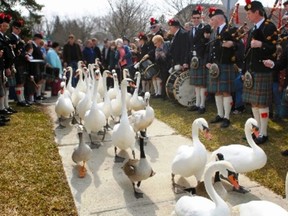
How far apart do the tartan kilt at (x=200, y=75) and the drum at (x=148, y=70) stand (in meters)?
2.27

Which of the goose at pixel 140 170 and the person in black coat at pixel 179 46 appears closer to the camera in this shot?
the goose at pixel 140 170

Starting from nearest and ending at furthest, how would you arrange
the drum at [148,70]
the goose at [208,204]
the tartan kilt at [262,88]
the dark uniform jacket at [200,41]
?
the goose at [208,204], the tartan kilt at [262,88], the dark uniform jacket at [200,41], the drum at [148,70]

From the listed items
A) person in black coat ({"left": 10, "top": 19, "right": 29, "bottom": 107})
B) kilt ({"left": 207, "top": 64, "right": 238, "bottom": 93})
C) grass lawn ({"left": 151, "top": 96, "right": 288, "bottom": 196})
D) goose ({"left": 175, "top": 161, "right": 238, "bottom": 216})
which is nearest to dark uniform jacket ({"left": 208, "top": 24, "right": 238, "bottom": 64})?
kilt ({"left": 207, "top": 64, "right": 238, "bottom": 93})

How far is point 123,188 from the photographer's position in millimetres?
4199

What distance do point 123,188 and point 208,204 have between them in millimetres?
1481

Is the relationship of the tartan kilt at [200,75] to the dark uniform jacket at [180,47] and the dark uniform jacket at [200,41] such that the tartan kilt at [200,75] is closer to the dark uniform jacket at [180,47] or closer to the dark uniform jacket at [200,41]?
the dark uniform jacket at [200,41]

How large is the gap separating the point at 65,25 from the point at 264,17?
47.1 m

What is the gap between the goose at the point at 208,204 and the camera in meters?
2.82

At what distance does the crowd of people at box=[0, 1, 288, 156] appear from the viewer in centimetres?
552

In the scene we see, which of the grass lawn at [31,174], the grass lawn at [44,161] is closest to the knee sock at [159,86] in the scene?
the grass lawn at [44,161]

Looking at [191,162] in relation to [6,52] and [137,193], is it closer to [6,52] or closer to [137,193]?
[137,193]

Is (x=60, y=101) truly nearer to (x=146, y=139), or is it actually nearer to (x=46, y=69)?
(x=146, y=139)

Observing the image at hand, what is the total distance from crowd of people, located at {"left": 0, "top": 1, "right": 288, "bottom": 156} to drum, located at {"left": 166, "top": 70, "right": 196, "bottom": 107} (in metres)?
0.24

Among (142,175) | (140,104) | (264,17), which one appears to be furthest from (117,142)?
(264,17)
